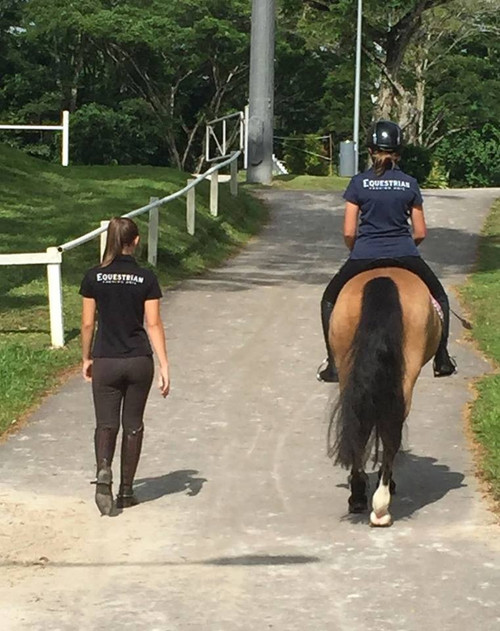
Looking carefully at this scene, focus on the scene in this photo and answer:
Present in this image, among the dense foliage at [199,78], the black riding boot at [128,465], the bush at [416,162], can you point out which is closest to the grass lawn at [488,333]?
the black riding boot at [128,465]

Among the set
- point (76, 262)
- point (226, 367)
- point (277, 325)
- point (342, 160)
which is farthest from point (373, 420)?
point (342, 160)

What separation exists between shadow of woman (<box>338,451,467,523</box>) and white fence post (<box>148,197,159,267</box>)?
841 cm

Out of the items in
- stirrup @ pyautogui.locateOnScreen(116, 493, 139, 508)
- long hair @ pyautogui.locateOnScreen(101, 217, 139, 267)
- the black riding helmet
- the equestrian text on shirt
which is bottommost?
stirrup @ pyautogui.locateOnScreen(116, 493, 139, 508)

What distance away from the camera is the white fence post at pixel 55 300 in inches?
494

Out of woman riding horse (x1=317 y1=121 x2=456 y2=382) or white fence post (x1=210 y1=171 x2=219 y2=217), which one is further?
white fence post (x1=210 y1=171 x2=219 y2=217)

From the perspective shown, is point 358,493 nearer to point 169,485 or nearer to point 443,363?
point 443,363

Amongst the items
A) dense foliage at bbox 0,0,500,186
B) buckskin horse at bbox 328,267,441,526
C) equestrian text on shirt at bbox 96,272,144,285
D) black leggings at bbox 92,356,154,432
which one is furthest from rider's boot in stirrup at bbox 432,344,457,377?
dense foliage at bbox 0,0,500,186

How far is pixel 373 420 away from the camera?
754cm

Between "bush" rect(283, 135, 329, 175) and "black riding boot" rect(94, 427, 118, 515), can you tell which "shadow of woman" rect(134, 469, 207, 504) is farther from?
"bush" rect(283, 135, 329, 175)

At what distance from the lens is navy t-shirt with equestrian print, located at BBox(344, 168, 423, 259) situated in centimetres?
804

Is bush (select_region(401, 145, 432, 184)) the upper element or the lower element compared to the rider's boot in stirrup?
lower

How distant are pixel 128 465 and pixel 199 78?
45578 mm

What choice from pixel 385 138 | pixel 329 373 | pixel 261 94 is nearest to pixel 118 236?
pixel 329 373

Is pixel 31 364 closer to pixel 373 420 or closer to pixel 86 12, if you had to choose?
pixel 373 420
